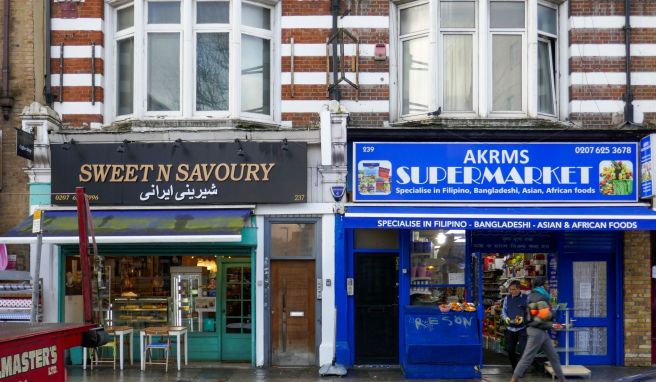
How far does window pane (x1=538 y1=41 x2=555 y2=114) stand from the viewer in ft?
44.2

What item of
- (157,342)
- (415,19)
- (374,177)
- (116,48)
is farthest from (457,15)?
(157,342)

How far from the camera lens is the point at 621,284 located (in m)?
13.2

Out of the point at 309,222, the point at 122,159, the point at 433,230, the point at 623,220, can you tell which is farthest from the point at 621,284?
the point at 122,159

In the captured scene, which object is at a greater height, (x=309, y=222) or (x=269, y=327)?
(x=309, y=222)

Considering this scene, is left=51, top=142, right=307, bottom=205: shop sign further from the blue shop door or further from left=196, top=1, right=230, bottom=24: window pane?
the blue shop door

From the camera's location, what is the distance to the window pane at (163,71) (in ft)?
43.7

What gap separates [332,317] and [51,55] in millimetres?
6942

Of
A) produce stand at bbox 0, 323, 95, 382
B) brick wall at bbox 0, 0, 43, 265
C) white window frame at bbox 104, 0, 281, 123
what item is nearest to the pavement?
brick wall at bbox 0, 0, 43, 265

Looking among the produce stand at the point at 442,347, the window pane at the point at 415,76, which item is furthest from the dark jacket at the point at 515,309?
the window pane at the point at 415,76

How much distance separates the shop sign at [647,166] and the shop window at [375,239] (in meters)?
4.34

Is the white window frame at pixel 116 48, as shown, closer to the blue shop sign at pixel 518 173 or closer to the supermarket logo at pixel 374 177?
the supermarket logo at pixel 374 177

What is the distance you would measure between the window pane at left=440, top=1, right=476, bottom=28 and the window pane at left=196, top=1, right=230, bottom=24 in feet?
13.0

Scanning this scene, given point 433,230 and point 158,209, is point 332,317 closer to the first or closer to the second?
point 433,230

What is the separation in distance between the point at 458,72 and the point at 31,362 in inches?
370
